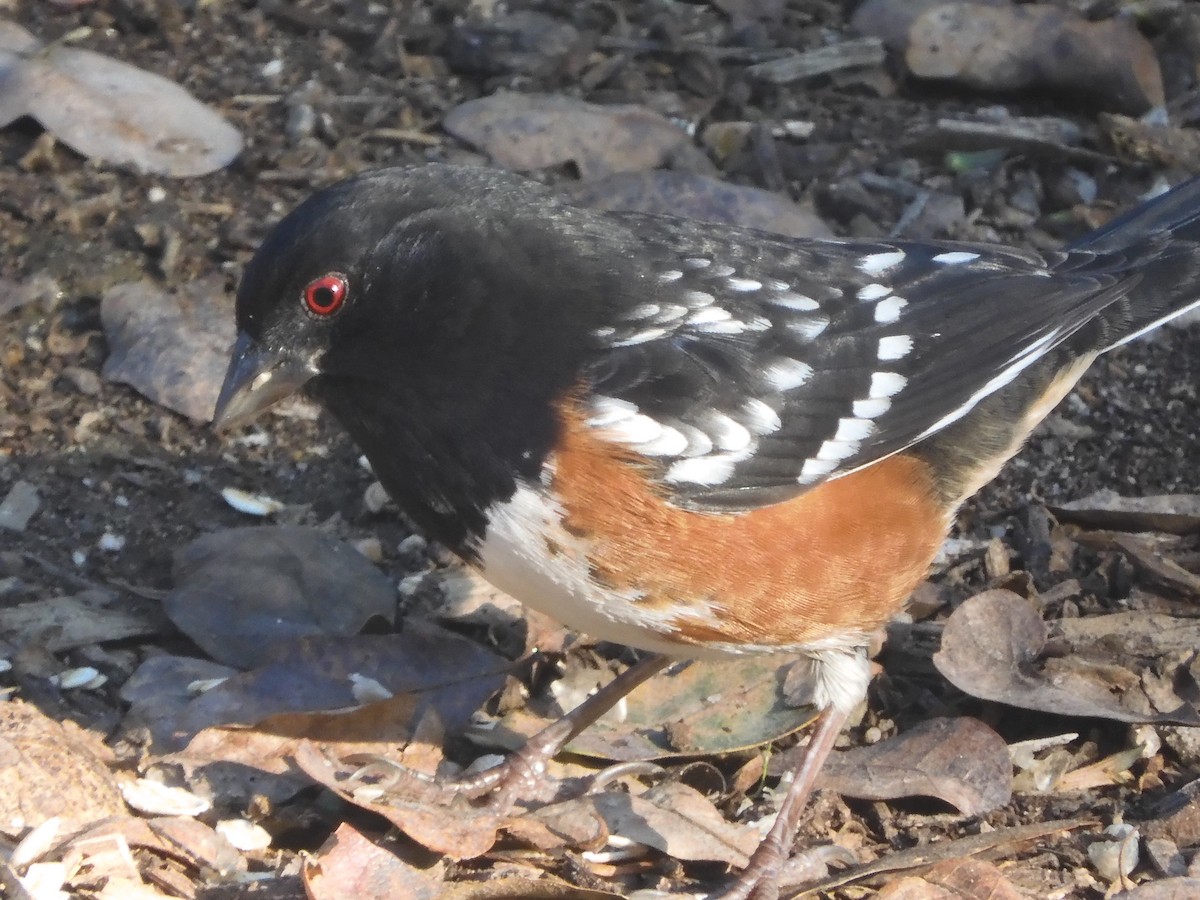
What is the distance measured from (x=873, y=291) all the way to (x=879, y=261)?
118mm

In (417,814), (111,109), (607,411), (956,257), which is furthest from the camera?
(111,109)

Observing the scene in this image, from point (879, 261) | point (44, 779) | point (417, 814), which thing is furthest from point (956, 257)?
point (44, 779)

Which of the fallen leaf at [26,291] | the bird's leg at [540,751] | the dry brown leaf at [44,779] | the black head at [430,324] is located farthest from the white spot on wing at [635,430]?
the fallen leaf at [26,291]

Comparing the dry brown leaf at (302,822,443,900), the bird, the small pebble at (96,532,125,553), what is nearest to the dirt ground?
the small pebble at (96,532,125,553)

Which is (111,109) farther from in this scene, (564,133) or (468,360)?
(468,360)

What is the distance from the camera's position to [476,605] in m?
3.52

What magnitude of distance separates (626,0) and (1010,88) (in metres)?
1.21

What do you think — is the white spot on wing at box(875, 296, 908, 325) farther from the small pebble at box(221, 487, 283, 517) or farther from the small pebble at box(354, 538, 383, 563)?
the small pebble at box(221, 487, 283, 517)

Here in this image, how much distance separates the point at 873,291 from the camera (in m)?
3.16

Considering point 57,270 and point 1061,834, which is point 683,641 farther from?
point 57,270

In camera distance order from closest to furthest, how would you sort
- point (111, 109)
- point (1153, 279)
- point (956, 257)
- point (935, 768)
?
point (935, 768)
point (956, 257)
point (1153, 279)
point (111, 109)

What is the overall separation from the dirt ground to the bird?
0.45m

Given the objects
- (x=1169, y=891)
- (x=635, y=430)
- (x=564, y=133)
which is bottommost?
(x=1169, y=891)

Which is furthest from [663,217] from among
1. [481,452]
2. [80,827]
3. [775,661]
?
[80,827]
